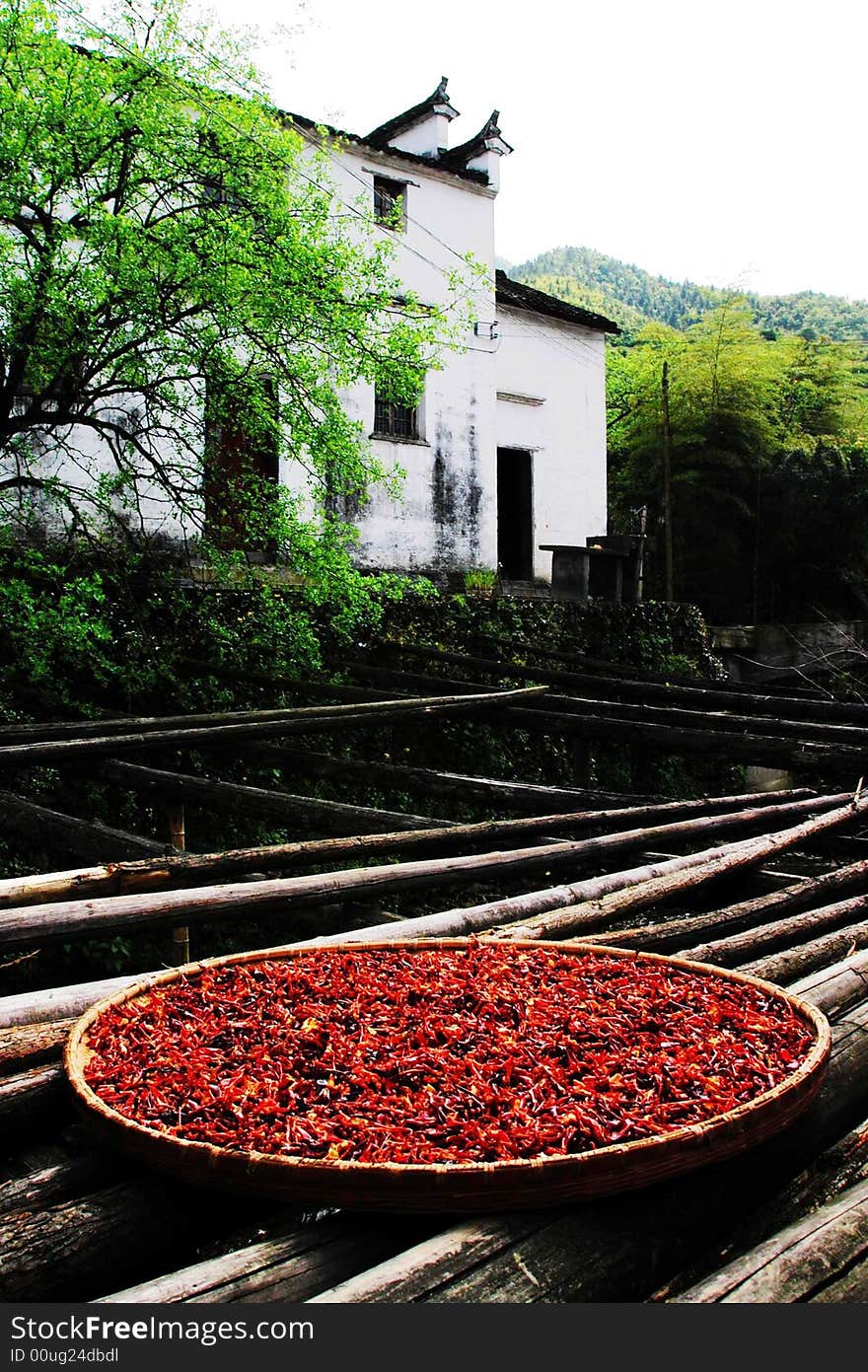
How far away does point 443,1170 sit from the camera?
130 centimetres

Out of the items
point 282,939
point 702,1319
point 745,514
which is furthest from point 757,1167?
point 745,514

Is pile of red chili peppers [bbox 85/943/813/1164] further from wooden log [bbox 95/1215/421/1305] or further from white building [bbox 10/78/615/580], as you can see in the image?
white building [bbox 10/78/615/580]

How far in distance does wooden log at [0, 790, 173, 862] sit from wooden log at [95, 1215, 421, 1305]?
341 cm

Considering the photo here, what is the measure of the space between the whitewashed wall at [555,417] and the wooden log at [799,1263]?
49.7 feet

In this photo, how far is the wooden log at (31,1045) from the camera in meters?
1.74

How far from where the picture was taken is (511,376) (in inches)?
627

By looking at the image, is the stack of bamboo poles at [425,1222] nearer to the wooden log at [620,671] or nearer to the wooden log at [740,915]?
the wooden log at [740,915]

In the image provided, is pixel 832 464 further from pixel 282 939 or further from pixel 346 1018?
pixel 346 1018

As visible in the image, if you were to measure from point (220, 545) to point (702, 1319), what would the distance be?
7.81 metres

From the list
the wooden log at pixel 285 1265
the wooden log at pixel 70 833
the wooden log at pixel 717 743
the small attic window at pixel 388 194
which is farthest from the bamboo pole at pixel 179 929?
the small attic window at pixel 388 194

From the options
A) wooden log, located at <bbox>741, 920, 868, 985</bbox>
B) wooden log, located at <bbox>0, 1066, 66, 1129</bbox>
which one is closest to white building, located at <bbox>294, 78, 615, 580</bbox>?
wooden log, located at <bbox>741, 920, 868, 985</bbox>

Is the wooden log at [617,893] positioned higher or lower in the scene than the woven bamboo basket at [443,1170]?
lower

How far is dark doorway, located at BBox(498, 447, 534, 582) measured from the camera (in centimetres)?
1633

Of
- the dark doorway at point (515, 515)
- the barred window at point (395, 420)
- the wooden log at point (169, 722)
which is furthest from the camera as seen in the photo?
the dark doorway at point (515, 515)
